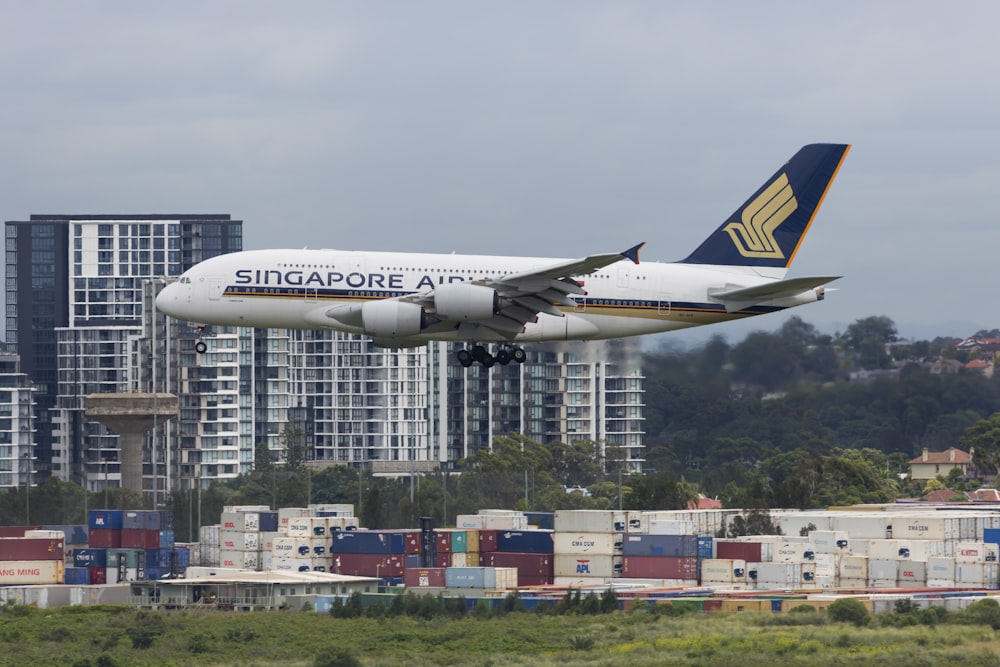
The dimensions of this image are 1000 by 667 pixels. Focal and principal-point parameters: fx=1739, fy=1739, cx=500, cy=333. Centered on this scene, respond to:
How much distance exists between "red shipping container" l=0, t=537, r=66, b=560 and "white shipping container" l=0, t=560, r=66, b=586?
0.92 ft

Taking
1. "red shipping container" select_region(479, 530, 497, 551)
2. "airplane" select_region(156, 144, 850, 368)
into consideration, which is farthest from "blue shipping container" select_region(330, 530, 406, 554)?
"airplane" select_region(156, 144, 850, 368)

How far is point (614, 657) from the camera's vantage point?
6769 centimetres

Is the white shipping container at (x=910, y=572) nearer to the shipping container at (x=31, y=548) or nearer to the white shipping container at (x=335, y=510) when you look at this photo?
the white shipping container at (x=335, y=510)

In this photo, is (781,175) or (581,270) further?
(781,175)

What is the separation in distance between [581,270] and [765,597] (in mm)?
26098

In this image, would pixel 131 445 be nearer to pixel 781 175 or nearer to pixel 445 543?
pixel 445 543

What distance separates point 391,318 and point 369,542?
4145 centimetres

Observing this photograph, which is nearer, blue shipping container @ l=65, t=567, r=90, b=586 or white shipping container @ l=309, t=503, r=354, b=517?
blue shipping container @ l=65, t=567, r=90, b=586

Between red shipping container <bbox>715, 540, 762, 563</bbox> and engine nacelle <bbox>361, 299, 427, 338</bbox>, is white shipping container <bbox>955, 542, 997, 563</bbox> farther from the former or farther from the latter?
engine nacelle <bbox>361, 299, 427, 338</bbox>

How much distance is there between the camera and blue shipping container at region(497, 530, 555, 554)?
330 ft

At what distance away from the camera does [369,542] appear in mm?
100562

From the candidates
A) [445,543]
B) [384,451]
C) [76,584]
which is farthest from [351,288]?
[384,451]

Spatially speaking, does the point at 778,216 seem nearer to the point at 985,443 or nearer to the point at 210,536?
the point at 210,536

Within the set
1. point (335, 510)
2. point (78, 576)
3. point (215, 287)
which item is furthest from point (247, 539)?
point (215, 287)
